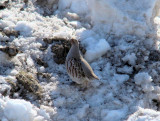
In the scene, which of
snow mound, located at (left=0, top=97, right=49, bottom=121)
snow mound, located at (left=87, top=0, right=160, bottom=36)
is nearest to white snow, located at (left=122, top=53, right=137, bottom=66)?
snow mound, located at (left=87, top=0, right=160, bottom=36)

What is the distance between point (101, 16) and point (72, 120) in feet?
7.38

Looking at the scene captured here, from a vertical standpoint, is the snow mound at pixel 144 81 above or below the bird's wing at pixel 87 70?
below

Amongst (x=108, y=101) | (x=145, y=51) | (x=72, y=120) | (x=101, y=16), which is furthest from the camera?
(x=101, y=16)

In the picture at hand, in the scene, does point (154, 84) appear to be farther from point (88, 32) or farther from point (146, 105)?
point (88, 32)

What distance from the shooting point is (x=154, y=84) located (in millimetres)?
5324

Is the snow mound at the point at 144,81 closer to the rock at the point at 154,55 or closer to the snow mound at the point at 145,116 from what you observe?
the rock at the point at 154,55

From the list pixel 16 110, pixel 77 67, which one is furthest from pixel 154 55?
pixel 16 110

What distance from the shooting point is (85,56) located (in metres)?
5.68

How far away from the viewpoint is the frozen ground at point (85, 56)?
4.69 m

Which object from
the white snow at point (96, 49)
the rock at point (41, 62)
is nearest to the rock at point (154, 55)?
the white snow at point (96, 49)

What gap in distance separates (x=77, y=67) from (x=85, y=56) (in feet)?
1.59

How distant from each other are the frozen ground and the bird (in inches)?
5.7

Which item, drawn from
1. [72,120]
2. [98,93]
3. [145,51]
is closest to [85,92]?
[98,93]

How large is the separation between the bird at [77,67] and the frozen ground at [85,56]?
0.14m
